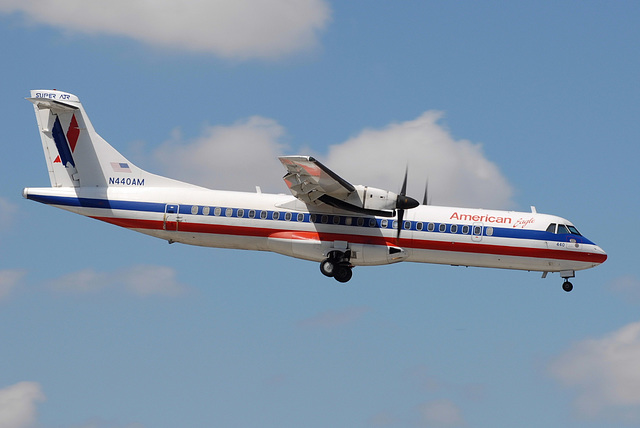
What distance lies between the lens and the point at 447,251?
100 feet

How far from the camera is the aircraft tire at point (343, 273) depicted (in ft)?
101

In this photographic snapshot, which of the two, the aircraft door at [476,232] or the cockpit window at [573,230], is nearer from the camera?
the aircraft door at [476,232]

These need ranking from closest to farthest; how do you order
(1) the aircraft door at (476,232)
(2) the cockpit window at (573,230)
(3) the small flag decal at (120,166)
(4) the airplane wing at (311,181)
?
(4) the airplane wing at (311,181) < (1) the aircraft door at (476,232) < (2) the cockpit window at (573,230) < (3) the small flag decal at (120,166)

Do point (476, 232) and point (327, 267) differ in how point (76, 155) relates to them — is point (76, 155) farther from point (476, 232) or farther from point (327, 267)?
point (476, 232)

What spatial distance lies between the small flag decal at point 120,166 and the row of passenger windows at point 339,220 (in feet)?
12.1

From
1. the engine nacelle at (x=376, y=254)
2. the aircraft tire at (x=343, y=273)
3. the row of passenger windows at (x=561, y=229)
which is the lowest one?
the aircraft tire at (x=343, y=273)

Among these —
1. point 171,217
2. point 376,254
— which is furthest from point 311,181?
point 171,217

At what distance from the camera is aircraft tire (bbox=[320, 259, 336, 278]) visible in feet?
101

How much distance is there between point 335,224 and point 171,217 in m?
7.11

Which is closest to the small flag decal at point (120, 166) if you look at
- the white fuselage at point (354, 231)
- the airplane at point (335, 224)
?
the airplane at point (335, 224)

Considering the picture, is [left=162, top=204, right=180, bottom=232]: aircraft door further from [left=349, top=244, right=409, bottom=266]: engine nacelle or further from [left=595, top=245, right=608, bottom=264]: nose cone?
[left=595, top=245, right=608, bottom=264]: nose cone

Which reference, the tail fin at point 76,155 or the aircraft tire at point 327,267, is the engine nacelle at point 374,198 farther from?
the tail fin at point 76,155

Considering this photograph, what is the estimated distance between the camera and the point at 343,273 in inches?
1219

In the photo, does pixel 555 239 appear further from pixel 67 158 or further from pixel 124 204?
pixel 67 158
